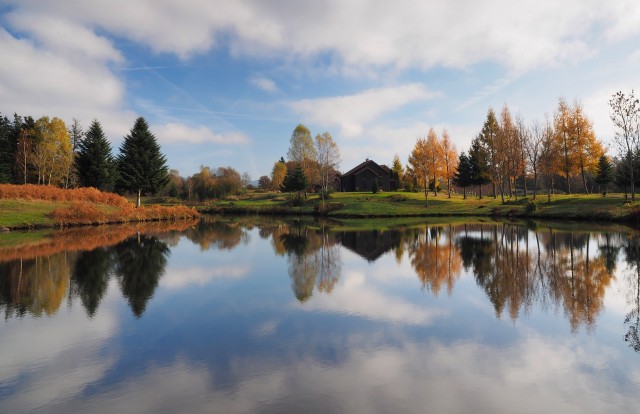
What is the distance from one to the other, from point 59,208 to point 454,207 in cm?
4271

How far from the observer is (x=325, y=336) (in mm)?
7594

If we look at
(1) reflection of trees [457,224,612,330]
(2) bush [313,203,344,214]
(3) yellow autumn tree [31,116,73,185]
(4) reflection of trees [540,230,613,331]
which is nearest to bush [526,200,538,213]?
(1) reflection of trees [457,224,612,330]

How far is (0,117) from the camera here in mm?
60844

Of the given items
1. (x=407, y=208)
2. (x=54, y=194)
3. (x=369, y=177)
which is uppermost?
(x=369, y=177)

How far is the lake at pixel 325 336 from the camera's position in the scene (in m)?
5.30

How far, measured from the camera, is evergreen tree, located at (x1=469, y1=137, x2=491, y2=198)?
178 ft

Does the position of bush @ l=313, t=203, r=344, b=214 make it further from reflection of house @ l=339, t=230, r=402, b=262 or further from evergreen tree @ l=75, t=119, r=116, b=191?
evergreen tree @ l=75, t=119, r=116, b=191

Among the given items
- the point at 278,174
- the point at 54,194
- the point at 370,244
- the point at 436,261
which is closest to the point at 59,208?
the point at 54,194

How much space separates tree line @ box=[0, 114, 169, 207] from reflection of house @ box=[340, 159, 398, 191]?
1406 inches

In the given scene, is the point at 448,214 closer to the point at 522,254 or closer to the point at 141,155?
the point at 522,254

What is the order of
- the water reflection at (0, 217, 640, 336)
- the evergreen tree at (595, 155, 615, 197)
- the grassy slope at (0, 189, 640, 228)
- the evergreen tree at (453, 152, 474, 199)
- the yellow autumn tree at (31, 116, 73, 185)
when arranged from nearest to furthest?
1. the water reflection at (0, 217, 640, 336)
2. the grassy slope at (0, 189, 640, 228)
3. the yellow autumn tree at (31, 116, 73, 185)
4. the evergreen tree at (595, 155, 615, 197)
5. the evergreen tree at (453, 152, 474, 199)

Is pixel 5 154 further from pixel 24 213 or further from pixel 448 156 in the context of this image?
pixel 448 156

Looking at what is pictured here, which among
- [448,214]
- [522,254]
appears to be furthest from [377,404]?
[448,214]

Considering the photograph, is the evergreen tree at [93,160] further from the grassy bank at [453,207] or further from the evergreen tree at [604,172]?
the evergreen tree at [604,172]
